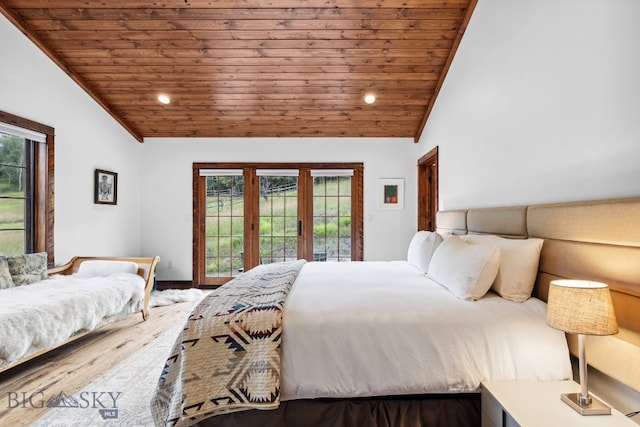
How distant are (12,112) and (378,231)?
14.9ft

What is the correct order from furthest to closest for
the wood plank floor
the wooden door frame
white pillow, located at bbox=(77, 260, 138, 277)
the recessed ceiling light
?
the wooden door frame
the recessed ceiling light
white pillow, located at bbox=(77, 260, 138, 277)
the wood plank floor

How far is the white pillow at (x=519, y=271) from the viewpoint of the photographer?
1.96m

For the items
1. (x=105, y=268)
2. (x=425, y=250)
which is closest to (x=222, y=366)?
(x=425, y=250)

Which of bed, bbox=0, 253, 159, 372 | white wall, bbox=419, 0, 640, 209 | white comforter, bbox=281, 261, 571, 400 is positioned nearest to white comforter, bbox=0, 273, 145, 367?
bed, bbox=0, 253, 159, 372

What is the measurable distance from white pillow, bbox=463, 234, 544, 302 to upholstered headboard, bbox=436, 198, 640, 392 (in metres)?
0.06

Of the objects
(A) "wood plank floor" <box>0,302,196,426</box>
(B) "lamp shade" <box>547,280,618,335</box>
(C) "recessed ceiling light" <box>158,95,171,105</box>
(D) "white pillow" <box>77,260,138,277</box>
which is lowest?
(A) "wood plank floor" <box>0,302,196,426</box>

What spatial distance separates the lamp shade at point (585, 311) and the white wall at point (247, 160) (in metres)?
3.97

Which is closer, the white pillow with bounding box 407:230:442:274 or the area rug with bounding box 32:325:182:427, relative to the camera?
the area rug with bounding box 32:325:182:427

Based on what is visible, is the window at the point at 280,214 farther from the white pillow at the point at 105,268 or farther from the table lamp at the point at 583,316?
the table lamp at the point at 583,316

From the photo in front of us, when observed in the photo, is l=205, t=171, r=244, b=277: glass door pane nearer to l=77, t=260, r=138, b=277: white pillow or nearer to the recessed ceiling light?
the recessed ceiling light

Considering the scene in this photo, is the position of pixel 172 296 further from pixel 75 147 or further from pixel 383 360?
pixel 383 360

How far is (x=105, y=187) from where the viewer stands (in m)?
4.66

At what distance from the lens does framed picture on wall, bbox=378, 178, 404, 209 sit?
17.4ft

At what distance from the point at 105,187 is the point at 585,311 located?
5.17 metres
